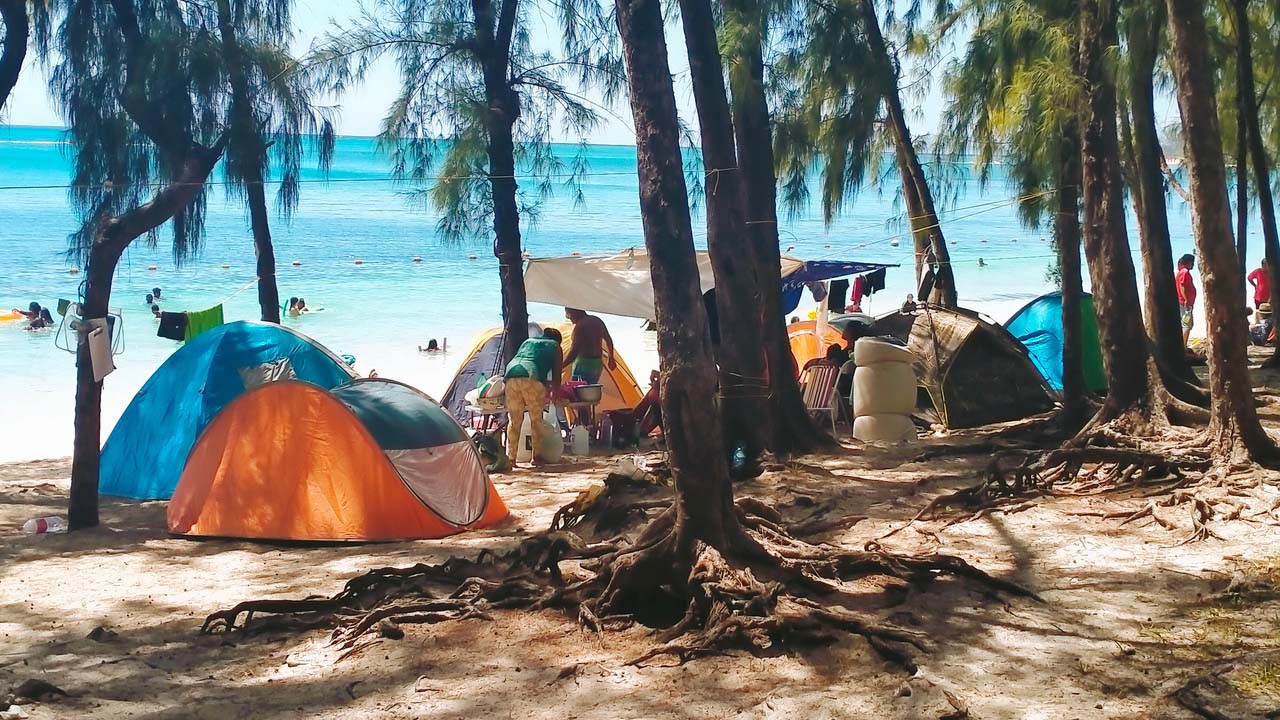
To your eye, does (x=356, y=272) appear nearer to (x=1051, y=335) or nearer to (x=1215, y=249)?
(x=1051, y=335)

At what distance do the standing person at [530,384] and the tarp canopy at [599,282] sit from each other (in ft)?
3.52

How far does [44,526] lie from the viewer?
29.1 ft

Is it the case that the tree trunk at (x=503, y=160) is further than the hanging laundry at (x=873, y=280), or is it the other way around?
the hanging laundry at (x=873, y=280)

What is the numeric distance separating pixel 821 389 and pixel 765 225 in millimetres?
2363

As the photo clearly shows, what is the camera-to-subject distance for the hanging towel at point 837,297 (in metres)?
16.9

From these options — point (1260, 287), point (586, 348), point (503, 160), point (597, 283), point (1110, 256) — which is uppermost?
point (503, 160)

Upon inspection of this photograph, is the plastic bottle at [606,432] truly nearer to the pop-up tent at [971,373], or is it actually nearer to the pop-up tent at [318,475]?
the pop-up tent at [971,373]

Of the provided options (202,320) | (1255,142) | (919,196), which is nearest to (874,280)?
(919,196)

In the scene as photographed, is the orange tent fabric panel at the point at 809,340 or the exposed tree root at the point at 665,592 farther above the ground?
the orange tent fabric panel at the point at 809,340

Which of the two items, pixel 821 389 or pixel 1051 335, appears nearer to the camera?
pixel 821 389

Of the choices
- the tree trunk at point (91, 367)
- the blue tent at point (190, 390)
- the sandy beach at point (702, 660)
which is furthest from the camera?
the blue tent at point (190, 390)

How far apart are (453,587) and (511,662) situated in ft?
4.07

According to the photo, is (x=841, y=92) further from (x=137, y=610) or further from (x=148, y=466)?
(x=137, y=610)

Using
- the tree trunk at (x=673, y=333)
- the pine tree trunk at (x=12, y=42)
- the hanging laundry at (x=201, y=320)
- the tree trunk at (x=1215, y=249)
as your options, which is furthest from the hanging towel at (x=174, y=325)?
the tree trunk at (x=1215, y=249)
